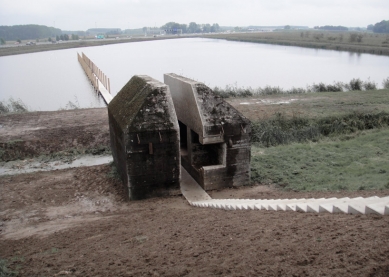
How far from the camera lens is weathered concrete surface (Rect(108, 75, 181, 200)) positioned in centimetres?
872

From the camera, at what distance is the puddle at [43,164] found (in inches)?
472

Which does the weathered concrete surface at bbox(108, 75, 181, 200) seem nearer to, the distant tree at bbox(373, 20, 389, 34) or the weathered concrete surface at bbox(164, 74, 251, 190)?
the weathered concrete surface at bbox(164, 74, 251, 190)

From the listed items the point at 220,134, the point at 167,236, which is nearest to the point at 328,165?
the point at 220,134

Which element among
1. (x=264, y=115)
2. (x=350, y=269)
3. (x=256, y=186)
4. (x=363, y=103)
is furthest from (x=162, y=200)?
(x=363, y=103)

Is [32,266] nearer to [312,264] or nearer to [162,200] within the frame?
[312,264]

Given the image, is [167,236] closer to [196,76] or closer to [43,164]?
[43,164]

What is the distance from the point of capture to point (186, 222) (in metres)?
6.43

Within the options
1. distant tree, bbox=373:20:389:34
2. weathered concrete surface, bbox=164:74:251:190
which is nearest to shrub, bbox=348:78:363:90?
weathered concrete surface, bbox=164:74:251:190

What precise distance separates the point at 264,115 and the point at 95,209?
10.2 m

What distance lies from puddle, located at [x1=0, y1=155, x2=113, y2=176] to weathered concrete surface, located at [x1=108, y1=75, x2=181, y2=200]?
381 cm

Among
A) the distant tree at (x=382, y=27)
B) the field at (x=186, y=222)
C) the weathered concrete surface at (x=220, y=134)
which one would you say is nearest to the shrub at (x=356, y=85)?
the field at (x=186, y=222)

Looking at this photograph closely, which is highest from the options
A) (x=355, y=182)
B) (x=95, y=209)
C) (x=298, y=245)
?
(x=298, y=245)

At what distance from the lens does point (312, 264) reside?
3.68m

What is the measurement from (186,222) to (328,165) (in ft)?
16.9
